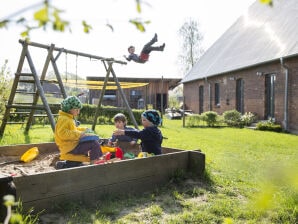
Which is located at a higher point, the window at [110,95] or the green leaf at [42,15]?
the window at [110,95]

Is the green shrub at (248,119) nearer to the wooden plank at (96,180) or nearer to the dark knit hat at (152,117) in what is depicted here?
the wooden plank at (96,180)

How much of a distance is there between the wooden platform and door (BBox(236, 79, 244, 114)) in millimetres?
15897

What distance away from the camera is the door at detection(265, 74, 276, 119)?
17.1 m

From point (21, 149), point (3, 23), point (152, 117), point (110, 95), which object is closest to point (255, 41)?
point (110, 95)

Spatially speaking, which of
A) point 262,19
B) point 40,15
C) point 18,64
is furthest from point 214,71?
point 40,15

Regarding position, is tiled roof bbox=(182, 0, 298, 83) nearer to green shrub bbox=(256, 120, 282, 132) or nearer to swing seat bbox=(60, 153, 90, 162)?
green shrub bbox=(256, 120, 282, 132)

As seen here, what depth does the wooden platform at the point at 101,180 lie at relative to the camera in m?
3.39

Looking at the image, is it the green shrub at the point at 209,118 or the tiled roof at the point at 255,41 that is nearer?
the tiled roof at the point at 255,41

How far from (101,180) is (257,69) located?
1567 centimetres

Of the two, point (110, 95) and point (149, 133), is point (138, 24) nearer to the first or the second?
point (149, 133)

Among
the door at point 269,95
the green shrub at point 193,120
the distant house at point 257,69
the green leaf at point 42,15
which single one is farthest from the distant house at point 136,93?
the green leaf at point 42,15

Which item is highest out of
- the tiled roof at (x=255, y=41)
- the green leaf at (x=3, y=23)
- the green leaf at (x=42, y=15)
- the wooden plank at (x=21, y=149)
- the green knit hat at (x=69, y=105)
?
the tiled roof at (x=255, y=41)

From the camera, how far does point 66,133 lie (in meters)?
4.55

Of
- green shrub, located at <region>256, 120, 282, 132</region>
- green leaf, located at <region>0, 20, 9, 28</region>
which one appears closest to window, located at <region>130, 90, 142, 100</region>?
green shrub, located at <region>256, 120, 282, 132</region>
